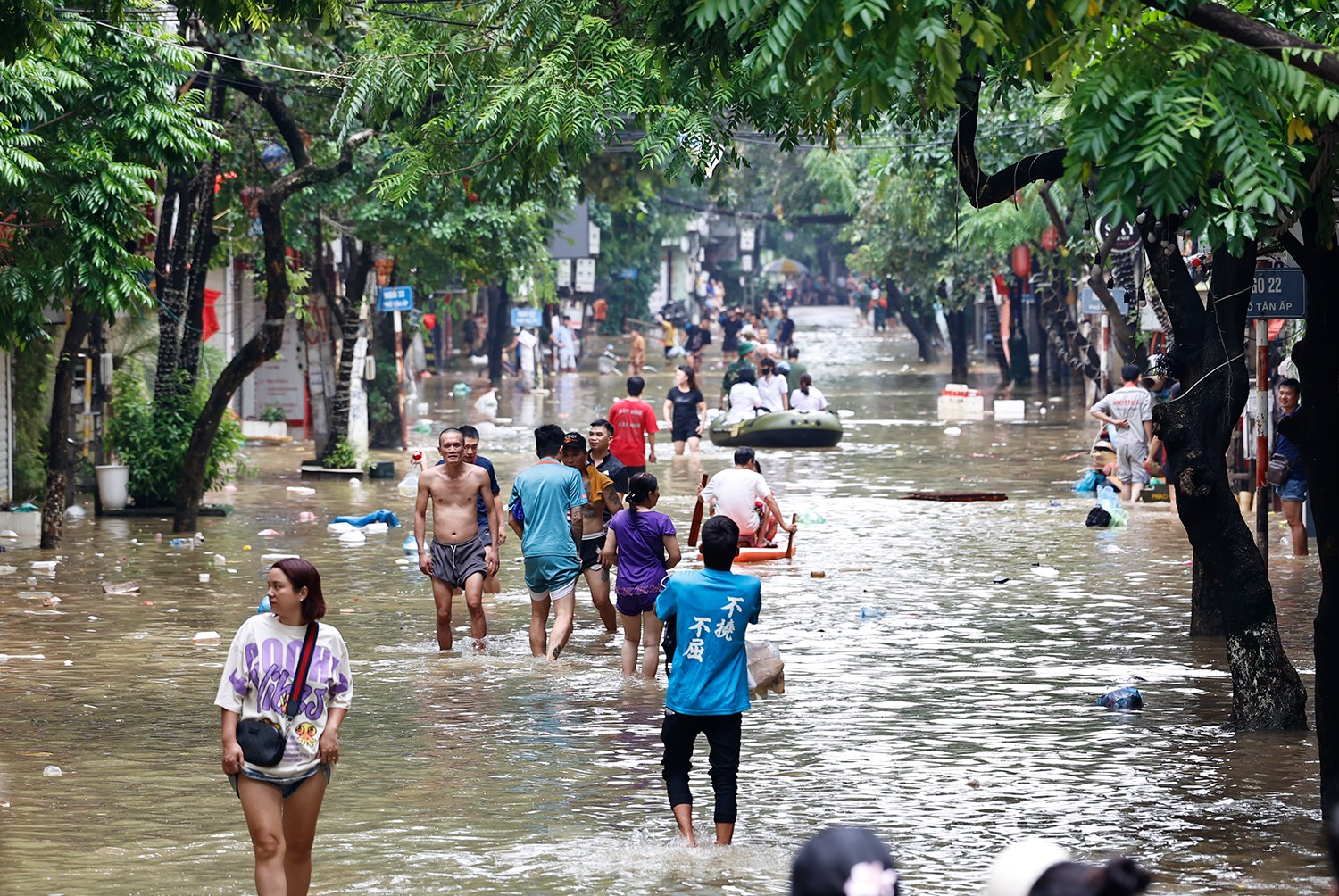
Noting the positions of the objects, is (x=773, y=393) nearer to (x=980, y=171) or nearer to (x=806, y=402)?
(x=806, y=402)

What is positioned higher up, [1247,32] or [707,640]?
[1247,32]

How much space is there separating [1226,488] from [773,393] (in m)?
20.5

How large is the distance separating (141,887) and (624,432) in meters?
11.3

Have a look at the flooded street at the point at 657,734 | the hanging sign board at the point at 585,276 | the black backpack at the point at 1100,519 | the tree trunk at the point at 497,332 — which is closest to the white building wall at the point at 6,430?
the flooded street at the point at 657,734

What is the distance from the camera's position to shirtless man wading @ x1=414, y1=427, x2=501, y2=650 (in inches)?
491

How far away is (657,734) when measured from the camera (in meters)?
10.4

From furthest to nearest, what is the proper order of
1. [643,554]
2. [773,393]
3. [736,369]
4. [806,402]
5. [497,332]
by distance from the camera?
[497,332]
[736,369]
[773,393]
[806,402]
[643,554]

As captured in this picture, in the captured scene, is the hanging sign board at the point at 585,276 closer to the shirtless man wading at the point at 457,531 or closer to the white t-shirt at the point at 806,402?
the white t-shirt at the point at 806,402

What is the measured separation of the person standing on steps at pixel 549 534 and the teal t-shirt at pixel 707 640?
4232mm

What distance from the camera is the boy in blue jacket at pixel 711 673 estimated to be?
797 cm

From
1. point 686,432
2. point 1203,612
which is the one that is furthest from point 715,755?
point 686,432

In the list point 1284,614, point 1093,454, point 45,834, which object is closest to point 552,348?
point 1093,454

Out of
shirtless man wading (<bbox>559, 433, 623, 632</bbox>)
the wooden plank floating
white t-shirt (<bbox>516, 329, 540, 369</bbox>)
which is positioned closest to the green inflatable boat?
the wooden plank floating

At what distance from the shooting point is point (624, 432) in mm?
18453
